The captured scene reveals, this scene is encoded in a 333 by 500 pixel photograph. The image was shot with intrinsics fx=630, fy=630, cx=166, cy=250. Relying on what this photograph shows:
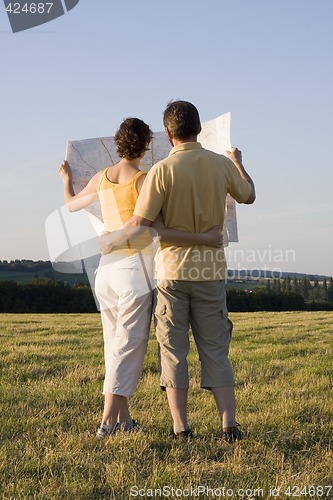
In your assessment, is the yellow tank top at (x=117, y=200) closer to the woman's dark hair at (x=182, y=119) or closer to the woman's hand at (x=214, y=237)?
the woman's dark hair at (x=182, y=119)

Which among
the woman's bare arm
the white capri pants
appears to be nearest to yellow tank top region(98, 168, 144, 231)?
the woman's bare arm

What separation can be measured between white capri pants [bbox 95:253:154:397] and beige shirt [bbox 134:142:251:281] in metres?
0.22

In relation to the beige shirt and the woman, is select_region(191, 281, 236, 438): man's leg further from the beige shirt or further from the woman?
the woman

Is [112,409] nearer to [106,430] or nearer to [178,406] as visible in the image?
[106,430]

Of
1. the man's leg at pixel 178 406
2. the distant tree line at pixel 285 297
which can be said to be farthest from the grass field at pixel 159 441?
the distant tree line at pixel 285 297

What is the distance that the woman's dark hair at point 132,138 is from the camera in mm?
5547

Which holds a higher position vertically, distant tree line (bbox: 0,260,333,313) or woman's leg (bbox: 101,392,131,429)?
woman's leg (bbox: 101,392,131,429)

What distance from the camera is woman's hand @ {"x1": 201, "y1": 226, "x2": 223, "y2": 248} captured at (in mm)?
5258

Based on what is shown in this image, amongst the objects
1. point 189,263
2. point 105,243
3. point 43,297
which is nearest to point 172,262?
point 189,263

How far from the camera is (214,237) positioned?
5.28m

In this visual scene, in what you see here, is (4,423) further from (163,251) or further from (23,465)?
(163,251)

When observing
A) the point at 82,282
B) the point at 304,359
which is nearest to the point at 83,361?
the point at 304,359

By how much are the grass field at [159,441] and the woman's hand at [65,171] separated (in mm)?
2332

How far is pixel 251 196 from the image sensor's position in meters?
5.62
